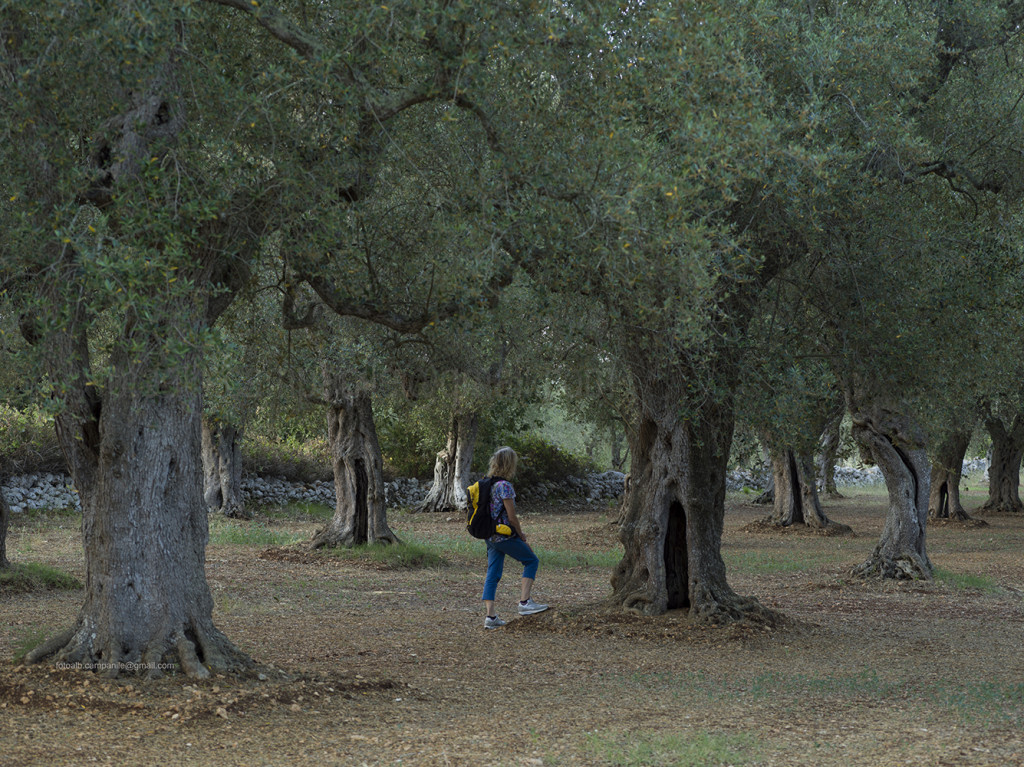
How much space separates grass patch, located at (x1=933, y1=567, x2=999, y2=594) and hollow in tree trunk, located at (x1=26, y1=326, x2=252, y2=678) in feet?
42.2

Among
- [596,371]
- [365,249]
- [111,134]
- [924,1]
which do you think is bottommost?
[596,371]

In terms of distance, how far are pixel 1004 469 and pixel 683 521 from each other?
→ 27.5m

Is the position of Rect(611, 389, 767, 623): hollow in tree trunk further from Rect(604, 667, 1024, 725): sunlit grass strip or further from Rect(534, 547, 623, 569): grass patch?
Rect(534, 547, 623, 569): grass patch

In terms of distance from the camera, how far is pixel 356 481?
64.7ft

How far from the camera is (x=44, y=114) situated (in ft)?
22.5

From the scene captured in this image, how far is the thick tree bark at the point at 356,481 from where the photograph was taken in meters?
19.6

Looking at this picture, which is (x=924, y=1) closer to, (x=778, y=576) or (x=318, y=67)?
(x=318, y=67)

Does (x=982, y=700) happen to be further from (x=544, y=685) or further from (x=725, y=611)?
(x=544, y=685)

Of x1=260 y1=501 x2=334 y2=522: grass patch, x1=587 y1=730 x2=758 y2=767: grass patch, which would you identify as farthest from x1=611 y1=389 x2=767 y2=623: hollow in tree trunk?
x1=260 y1=501 x2=334 y2=522: grass patch

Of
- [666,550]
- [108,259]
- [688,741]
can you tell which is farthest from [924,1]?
[108,259]

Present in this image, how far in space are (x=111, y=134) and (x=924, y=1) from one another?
984 cm

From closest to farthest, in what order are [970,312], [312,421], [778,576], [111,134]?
[111,134] < [970,312] < [778,576] < [312,421]

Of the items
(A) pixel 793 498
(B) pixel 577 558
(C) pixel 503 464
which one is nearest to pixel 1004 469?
(A) pixel 793 498

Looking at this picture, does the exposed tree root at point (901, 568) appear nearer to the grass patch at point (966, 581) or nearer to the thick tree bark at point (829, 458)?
the grass patch at point (966, 581)
